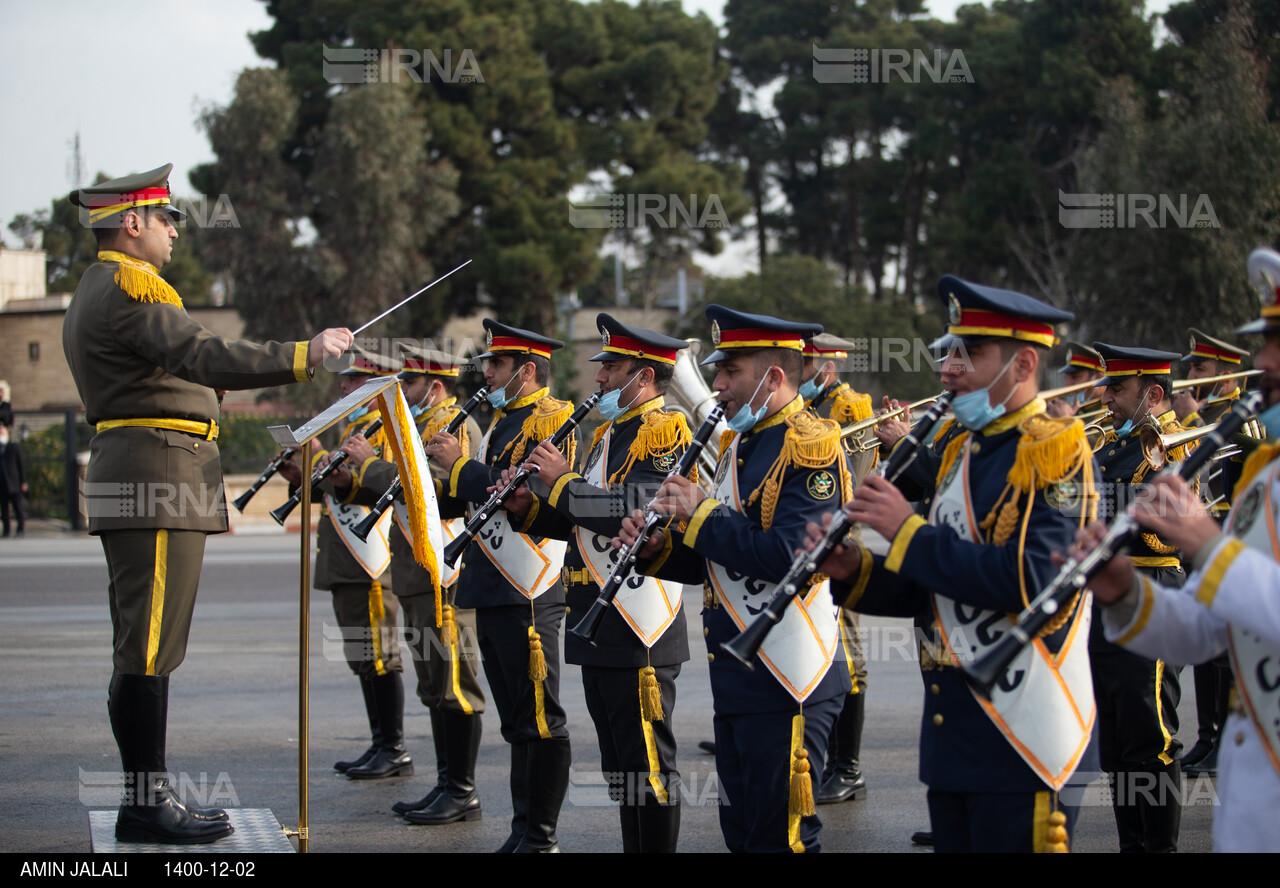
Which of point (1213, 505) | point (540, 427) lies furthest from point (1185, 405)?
point (540, 427)

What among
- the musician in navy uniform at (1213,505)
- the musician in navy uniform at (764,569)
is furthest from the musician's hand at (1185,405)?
the musician in navy uniform at (764,569)

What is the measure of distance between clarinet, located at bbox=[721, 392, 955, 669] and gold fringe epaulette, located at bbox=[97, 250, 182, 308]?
283 cm

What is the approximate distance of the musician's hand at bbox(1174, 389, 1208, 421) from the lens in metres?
7.73

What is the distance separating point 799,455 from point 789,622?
595 mm

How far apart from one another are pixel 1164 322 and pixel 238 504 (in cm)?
2608

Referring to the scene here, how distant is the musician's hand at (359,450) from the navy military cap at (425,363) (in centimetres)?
48

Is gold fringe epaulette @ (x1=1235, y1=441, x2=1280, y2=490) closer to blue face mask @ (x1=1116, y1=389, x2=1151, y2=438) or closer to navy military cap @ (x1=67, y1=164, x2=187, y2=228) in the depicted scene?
blue face mask @ (x1=1116, y1=389, x2=1151, y2=438)

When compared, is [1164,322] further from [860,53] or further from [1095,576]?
[1095,576]

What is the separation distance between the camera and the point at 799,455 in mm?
4332

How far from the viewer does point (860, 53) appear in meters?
42.3

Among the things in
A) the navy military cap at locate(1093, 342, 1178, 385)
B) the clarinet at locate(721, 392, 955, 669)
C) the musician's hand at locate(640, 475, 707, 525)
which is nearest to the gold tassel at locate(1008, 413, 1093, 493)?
the clarinet at locate(721, 392, 955, 669)

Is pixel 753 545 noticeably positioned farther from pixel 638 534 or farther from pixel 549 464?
pixel 549 464

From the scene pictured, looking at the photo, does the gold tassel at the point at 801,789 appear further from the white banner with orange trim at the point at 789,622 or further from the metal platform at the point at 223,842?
the metal platform at the point at 223,842

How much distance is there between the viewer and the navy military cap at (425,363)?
24.2 ft
